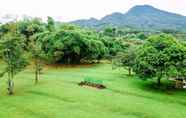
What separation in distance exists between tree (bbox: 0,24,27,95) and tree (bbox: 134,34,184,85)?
42.0ft

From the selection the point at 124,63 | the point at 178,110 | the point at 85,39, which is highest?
the point at 85,39

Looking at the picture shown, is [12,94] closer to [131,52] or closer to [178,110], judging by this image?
[178,110]

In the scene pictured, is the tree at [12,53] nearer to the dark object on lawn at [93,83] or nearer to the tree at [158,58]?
the dark object on lawn at [93,83]

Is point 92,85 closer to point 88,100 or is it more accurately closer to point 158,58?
point 88,100

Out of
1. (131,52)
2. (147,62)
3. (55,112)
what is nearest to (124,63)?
(131,52)

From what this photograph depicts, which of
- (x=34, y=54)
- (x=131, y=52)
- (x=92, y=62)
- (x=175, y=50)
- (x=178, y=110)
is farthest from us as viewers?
(x=92, y=62)

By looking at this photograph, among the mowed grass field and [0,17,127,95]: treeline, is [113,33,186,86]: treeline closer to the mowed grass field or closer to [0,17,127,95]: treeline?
the mowed grass field

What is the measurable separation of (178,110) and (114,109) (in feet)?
17.9

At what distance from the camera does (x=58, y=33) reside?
4900 centimetres

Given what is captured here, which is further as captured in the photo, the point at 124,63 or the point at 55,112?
the point at 124,63

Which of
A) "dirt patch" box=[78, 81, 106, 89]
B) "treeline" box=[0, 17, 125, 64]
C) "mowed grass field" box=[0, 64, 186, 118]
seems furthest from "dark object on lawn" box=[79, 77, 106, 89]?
"treeline" box=[0, 17, 125, 64]

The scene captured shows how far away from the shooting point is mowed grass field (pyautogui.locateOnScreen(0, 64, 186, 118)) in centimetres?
2144

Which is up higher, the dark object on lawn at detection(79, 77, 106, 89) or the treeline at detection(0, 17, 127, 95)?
the treeline at detection(0, 17, 127, 95)

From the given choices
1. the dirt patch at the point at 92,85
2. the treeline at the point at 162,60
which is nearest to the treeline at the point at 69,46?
the dirt patch at the point at 92,85
